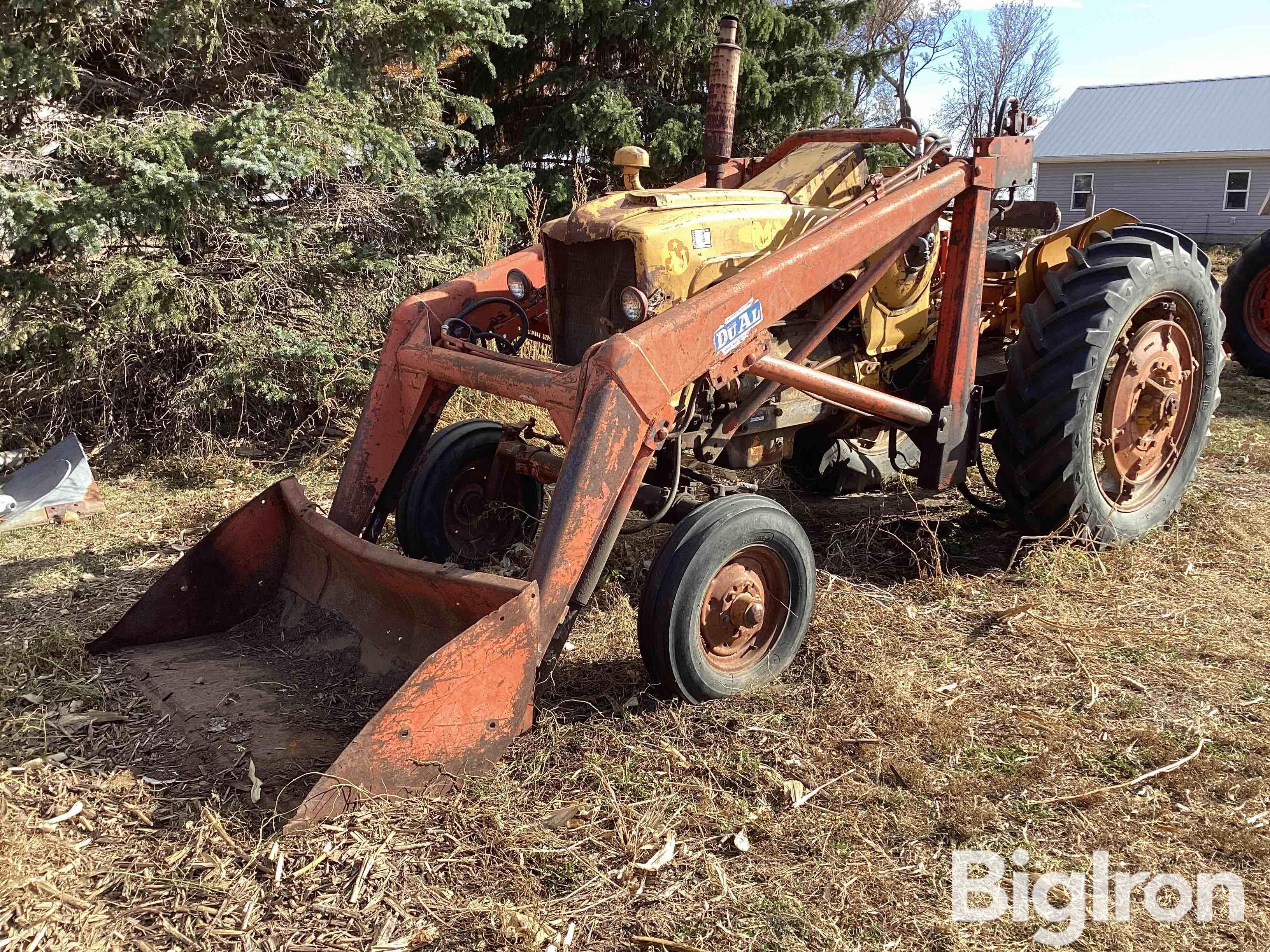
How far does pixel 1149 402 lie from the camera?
16.6ft

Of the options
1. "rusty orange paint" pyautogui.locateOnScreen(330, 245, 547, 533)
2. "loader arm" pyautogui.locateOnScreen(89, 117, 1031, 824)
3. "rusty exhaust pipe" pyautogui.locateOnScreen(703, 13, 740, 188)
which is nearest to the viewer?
"loader arm" pyautogui.locateOnScreen(89, 117, 1031, 824)

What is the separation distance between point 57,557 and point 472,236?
4006 millimetres

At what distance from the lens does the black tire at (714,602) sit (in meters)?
3.44

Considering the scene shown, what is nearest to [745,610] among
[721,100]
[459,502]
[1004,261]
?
[459,502]

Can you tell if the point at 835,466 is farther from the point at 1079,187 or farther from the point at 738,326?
the point at 1079,187

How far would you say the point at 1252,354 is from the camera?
905 cm

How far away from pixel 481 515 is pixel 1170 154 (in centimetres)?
2878

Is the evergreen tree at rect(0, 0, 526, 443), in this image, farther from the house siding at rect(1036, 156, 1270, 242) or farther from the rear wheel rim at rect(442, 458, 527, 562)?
the house siding at rect(1036, 156, 1270, 242)

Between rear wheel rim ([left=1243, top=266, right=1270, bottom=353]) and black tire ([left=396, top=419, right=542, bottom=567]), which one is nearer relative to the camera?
black tire ([left=396, top=419, right=542, bottom=567])

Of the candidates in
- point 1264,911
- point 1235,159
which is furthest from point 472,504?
point 1235,159

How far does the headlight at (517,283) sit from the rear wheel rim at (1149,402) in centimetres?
269

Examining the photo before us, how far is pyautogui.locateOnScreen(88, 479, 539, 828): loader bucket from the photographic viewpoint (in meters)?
2.97

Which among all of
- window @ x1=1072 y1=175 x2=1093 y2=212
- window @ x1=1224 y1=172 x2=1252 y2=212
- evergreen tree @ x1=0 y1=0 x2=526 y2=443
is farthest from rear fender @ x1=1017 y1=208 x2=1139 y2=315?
window @ x1=1072 y1=175 x2=1093 y2=212

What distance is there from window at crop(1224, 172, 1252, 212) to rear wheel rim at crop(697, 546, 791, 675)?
93.7 feet
